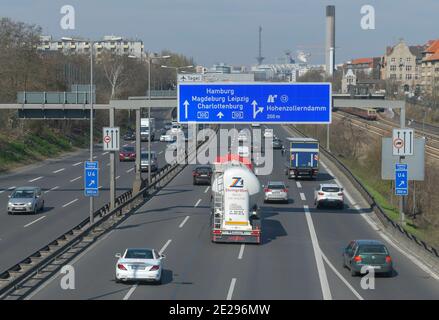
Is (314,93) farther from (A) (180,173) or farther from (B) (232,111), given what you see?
(A) (180,173)

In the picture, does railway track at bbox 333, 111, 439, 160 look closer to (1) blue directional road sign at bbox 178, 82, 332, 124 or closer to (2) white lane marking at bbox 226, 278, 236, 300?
(1) blue directional road sign at bbox 178, 82, 332, 124

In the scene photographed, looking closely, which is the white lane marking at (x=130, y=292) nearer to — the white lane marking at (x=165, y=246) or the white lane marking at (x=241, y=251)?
the white lane marking at (x=165, y=246)

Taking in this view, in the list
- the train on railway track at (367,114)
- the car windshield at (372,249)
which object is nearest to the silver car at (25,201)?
the car windshield at (372,249)

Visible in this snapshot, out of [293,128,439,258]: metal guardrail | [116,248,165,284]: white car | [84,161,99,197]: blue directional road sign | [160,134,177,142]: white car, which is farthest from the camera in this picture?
[160,134,177,142]: white car

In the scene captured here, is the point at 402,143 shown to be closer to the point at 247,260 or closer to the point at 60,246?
the point at 247,260

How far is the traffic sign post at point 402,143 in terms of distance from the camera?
3931 centimetres

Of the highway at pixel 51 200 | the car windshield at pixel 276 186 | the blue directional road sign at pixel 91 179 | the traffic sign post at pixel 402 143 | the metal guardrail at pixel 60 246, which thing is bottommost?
the highway at pixel 51 200

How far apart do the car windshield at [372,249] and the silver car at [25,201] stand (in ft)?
67.0

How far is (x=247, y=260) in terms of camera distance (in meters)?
30.4

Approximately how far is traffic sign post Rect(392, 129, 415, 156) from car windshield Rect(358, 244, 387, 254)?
12.5 metres

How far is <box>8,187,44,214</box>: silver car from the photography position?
4216 cm

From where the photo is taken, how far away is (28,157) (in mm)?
76312

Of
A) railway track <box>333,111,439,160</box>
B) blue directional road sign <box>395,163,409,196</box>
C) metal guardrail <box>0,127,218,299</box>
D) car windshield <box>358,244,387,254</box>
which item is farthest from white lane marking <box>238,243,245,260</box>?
railway track <box>333,111,439,160</box>

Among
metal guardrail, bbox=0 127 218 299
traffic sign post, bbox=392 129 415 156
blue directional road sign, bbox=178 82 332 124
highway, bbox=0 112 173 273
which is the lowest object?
highway, bbox=0 112 173 273
